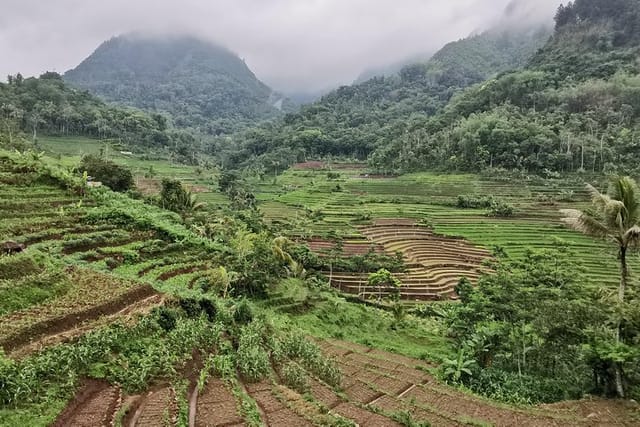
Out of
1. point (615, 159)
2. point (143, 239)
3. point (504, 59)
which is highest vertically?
point (504, 59)

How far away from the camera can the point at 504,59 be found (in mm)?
172875

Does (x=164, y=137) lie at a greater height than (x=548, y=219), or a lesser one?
→ greater

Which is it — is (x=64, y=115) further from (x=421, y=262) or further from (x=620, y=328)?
(x=620, y=328)

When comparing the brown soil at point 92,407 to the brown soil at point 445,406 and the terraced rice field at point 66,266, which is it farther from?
the brown soil at point 445,406

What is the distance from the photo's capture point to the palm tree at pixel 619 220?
13.7m

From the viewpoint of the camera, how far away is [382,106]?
137 m

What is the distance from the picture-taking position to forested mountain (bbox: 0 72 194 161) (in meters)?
69.1

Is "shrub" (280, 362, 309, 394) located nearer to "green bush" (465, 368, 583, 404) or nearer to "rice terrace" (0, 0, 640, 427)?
"rice terrace" (0, 0, 640, 427)

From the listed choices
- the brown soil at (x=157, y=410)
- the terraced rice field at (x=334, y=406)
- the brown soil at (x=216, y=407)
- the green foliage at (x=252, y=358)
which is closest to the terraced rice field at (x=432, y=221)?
the terraced rice field at (x=334, y=406)

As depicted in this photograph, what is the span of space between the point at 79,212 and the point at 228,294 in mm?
9318

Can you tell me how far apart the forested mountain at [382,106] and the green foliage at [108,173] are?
5368 centimetres

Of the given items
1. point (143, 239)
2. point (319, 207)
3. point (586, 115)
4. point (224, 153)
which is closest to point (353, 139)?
point (224, 153)

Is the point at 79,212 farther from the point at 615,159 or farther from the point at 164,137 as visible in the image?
the point at 164,137

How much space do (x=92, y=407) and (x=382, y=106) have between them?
133550 millimetres
